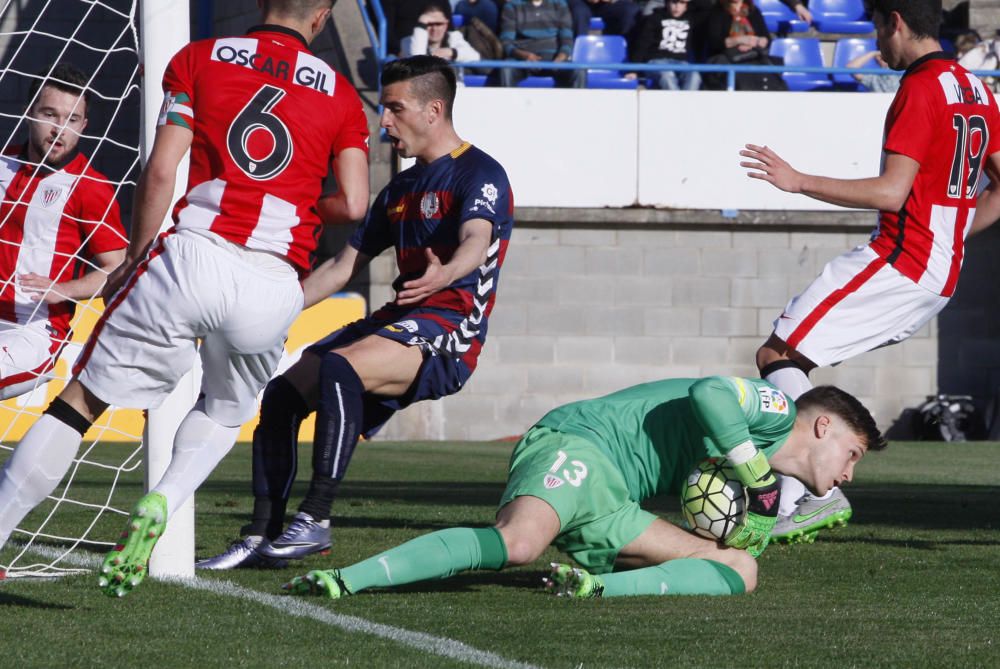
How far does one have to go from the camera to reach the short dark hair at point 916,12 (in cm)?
635

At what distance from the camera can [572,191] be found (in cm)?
1723

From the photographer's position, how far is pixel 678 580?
16.0 ft

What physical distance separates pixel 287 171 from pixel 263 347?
1.78 feet

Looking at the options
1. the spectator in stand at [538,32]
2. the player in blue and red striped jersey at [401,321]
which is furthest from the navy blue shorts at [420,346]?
the spectator in stand at [538,32]

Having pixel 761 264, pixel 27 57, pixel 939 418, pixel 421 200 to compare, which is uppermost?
pixel 27 57

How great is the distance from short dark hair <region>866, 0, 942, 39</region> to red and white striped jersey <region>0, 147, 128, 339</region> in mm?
3502

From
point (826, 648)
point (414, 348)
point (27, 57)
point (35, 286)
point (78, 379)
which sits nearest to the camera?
point (826, 648)

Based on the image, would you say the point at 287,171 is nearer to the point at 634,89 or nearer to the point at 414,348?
the point at 414,348

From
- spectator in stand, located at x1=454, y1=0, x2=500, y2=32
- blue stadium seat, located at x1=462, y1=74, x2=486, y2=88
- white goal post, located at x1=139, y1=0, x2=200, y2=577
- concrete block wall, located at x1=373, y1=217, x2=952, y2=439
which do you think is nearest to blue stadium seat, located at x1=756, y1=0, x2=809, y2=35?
concrete block wall, located at x1=373, y1=217, x2=952, y2=439

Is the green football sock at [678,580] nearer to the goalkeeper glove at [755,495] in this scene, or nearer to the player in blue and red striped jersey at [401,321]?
the goalkeeper glove at [755,495]

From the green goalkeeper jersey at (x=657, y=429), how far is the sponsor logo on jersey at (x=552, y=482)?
0.27m

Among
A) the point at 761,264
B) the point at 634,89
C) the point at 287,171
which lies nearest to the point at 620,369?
the point at 761,264

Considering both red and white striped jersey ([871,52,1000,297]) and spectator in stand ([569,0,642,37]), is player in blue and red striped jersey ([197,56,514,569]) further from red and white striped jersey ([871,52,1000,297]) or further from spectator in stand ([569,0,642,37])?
spectator in stand ([569,0,642,37])

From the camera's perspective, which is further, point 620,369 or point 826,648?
point 620,369
